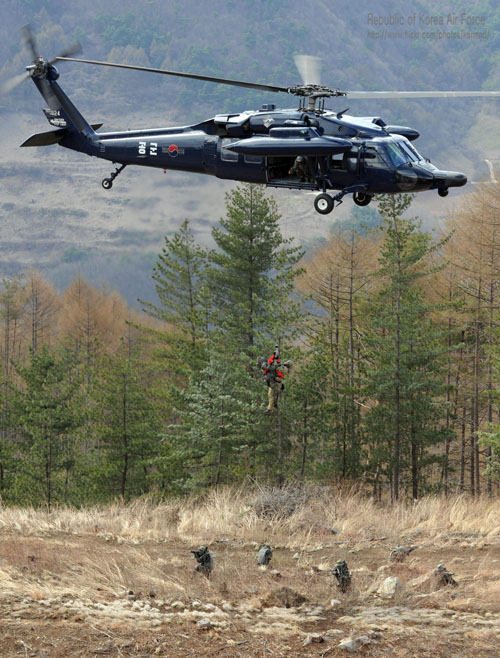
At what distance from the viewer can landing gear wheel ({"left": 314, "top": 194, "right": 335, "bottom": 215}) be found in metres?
13.5

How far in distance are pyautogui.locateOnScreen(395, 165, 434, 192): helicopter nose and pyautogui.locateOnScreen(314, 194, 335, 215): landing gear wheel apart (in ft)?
4.54

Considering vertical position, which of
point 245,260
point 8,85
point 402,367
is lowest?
point 402,367

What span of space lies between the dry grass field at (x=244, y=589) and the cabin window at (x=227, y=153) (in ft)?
23.3

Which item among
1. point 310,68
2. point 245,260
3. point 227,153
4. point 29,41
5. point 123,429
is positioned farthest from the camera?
point 245,260

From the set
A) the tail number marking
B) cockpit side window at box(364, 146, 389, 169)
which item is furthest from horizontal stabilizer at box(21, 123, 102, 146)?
cockpit side window at box(364, 146, 389, 169)

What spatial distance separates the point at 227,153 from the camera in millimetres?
15203

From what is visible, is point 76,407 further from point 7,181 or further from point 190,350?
point 7,181

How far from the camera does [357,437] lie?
32219 mm

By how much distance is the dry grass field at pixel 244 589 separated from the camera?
8555 mm

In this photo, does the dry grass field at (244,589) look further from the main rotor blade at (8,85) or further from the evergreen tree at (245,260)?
the evergreen tree at (245,260)

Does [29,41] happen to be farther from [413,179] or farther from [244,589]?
[244,589]

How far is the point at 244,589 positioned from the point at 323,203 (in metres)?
6.78

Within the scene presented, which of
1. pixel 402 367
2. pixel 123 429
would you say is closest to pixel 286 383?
pixel 402 367

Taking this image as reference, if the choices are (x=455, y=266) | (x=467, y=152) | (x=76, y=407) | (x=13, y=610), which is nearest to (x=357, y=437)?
(x=455, y=266)
